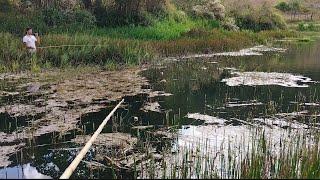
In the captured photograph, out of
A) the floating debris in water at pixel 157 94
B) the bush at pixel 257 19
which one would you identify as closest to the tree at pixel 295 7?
the bush at pixel 257 19

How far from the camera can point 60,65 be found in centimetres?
1723

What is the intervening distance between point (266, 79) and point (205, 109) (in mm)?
5160

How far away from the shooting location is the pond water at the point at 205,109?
806 centimetres

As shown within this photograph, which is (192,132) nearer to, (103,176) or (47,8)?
(103,176)

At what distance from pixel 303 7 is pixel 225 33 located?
3395 centimetres

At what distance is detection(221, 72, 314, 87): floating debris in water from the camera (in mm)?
15117

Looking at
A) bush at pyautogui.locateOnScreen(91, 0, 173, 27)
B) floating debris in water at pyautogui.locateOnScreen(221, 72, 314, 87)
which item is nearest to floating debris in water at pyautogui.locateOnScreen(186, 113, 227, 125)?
floating debris in water at pyautogui.locateOnScreen(221, 72, 314, 87)

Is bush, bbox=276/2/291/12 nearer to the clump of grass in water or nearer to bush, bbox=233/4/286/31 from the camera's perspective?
bush, bbox=233/4/286/31

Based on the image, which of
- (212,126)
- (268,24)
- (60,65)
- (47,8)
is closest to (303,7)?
(268,24)

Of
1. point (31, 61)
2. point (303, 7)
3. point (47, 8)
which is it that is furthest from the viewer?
point (303, 7)

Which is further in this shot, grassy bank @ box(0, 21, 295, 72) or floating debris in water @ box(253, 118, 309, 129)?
grassy bank @ box(0, 21, 295, 72)

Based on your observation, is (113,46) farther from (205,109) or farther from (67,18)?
(205,109)

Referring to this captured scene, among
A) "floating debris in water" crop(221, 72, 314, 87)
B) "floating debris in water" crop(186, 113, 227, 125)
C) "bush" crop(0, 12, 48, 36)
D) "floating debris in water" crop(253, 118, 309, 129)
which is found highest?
"bush" crop(0, 12, 48, 36)

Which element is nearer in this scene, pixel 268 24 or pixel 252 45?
pixel 252 45
